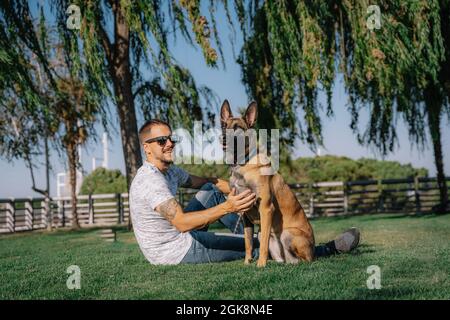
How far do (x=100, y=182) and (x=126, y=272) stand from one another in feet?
67.8

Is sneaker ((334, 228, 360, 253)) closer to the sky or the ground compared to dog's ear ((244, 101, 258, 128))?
closer to the ground

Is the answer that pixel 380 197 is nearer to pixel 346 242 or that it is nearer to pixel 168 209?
pixel 346 242

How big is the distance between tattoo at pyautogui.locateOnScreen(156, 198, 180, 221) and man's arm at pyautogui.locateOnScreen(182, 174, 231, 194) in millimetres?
1155

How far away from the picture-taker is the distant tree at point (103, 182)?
24.7 meters

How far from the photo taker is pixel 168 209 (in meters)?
4.59

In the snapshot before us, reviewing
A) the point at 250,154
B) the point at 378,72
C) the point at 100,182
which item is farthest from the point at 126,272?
the point at 100,182

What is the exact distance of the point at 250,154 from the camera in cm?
503

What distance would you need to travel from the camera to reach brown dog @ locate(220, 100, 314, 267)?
488cm

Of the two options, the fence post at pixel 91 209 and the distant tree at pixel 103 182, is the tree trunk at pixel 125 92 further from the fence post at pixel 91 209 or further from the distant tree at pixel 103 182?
the distant tree at pixel 103 182

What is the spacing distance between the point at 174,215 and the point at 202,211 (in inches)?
10.1

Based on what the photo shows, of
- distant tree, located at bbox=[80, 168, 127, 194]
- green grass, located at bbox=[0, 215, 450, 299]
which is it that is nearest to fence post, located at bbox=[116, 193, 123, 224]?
distant tree, located at bbox=[80, 168, 127, 194]

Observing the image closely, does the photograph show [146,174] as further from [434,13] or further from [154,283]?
[434,13]

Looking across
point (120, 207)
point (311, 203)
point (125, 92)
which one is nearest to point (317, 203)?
point (311, 203)
